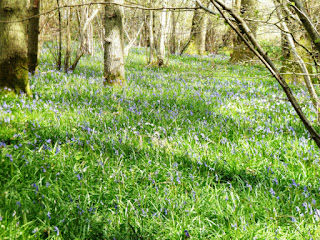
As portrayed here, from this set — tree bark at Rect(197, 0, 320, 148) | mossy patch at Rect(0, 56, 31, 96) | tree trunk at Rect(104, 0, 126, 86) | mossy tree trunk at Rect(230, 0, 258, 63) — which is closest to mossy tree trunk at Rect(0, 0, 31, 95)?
mossy patch at Rect(0, 56, 31, 96)

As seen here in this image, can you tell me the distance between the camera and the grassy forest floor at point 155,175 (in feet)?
7.16

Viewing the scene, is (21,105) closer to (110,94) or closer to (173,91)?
(110,94)

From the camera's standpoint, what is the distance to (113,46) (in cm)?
666

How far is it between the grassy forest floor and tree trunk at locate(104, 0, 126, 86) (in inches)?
73.8

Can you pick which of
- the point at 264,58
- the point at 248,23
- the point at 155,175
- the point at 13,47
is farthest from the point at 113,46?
the point at 264,58

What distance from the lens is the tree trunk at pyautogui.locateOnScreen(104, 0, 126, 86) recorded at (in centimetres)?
651

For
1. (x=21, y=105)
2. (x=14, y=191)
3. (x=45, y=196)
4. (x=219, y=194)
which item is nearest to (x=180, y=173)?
(x=219, y=194)

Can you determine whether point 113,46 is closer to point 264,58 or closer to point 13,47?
point 13,47

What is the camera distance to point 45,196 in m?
2.40

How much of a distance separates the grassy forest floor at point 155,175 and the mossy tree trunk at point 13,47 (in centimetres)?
47

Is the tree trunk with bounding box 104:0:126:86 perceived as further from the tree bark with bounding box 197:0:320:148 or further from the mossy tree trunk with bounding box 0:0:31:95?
the tree bark with bounding box 197:0:320:148

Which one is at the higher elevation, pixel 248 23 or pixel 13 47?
pixel 248 23

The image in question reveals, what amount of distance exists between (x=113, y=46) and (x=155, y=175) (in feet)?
14.9

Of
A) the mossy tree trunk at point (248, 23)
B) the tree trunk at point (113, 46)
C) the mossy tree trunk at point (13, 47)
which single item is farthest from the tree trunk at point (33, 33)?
the mossy tree trunk at point (248, 23)
